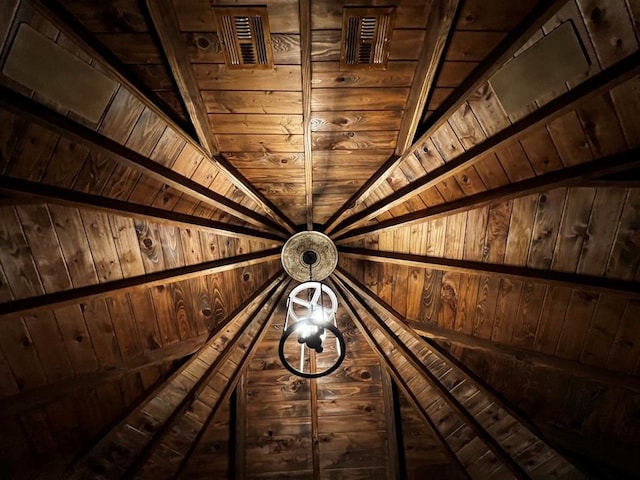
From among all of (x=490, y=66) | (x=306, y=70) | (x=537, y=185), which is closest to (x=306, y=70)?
(x=306, y=70)

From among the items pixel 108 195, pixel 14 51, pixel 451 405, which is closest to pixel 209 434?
pixel 451 405

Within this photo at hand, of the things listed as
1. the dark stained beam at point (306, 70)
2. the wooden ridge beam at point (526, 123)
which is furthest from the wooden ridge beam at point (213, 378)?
the dark stained beam at point (306, 70)

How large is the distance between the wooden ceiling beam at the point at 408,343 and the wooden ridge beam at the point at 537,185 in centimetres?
59

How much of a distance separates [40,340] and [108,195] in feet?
4.42

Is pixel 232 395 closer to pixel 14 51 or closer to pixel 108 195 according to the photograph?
pixel 108 195

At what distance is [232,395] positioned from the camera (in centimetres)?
528

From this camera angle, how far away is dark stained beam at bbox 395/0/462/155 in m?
2.53

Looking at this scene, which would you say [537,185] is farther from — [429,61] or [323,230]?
[323,230]

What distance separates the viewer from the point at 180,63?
279 cm

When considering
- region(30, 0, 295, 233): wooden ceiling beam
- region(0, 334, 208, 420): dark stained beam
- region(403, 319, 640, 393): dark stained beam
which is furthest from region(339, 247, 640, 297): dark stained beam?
region(0, 334, 208, 420): dark stained beam

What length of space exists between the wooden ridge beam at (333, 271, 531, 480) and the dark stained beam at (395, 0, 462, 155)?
1872 millimetres

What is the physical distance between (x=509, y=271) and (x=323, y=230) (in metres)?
1.78

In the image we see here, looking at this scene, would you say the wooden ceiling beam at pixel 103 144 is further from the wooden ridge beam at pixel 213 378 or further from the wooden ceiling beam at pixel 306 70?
the wooden ridge beam at pixel 213 378

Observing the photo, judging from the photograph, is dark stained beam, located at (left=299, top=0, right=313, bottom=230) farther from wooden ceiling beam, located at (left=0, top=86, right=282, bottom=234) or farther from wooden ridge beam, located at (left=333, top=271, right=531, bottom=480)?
wooden ridge beam, located at (left=333, top=271, right=531, bottom=480)
